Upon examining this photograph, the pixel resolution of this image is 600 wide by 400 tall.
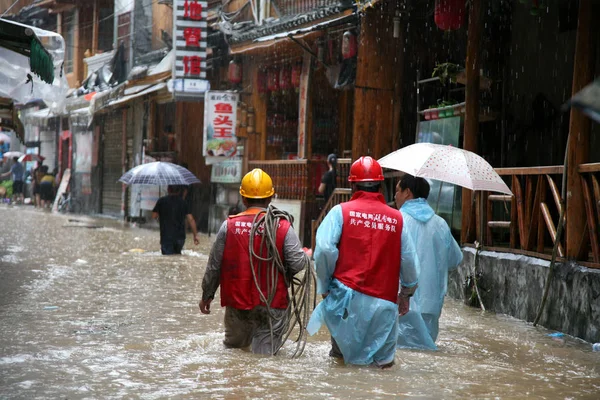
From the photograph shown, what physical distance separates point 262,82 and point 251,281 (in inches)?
552

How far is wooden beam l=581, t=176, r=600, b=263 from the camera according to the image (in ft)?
26.2

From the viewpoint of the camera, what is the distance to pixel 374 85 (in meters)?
13.7

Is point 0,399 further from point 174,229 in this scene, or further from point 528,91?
point 174,229

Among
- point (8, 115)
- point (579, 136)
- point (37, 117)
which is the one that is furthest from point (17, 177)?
point (579, 136)

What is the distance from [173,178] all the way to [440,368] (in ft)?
33.0

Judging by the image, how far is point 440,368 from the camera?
6.50 meters

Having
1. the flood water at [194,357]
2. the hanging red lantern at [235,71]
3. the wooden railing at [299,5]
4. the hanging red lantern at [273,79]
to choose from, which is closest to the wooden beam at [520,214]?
the flood water at [194,357]

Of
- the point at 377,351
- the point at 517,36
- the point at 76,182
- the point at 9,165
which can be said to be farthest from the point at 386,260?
the point at 9,165

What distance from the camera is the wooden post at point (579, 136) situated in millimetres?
8086

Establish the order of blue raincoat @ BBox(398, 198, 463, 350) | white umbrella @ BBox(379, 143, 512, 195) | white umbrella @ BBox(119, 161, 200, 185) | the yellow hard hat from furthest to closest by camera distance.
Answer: white umbrella @ BBox(119, 161, 200, 185) → white umbrella @ BBox(379, 143, 512, 195) → blue raincoat @ BBox(398, 198, 463, 350) → the yellow hard hat

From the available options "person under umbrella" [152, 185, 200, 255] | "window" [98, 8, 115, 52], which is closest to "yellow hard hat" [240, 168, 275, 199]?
"person under umbrella" [152, 185, 200, 255]

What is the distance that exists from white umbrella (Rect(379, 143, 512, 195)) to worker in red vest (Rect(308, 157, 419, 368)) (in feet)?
4.37

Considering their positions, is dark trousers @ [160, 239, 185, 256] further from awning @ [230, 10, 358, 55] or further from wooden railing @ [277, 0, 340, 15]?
wooden railing @ [277, 0, 340, 15]

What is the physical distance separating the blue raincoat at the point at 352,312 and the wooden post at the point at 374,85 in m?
7.76
